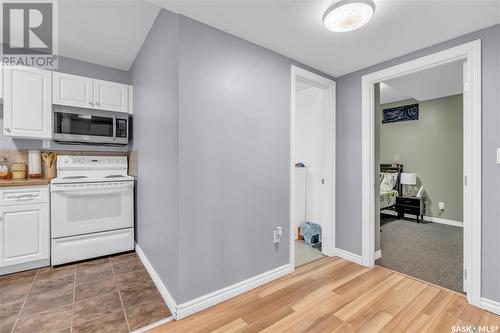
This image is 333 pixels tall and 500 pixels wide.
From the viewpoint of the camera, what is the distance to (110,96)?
3055 millimetres

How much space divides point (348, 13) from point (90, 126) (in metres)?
3.12

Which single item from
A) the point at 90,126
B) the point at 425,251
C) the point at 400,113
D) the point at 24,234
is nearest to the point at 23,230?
the point at 24,234

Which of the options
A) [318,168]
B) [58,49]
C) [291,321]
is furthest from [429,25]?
[58,49]

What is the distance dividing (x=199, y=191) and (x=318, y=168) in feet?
7.55

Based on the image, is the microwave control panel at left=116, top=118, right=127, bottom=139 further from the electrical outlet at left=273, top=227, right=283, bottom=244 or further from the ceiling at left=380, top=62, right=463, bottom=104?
the ceiling at left=380, top=62, right=463, bottom=104

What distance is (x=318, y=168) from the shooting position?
143 inches

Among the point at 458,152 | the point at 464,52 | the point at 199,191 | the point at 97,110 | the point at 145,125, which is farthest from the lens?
the point at 458,152

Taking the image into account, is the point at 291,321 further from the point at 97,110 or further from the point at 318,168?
the point at 97,110

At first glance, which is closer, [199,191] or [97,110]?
[199,191]

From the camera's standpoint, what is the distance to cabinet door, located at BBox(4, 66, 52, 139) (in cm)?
250

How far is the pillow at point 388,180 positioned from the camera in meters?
5.29

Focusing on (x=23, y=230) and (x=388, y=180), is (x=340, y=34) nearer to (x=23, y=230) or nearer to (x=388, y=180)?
(x=23, y=230)

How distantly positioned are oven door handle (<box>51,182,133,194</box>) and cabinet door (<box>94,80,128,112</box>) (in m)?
1.03

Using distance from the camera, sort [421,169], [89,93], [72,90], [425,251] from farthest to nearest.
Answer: [421,169]
[425,251]
[89,93]
[72,90]
